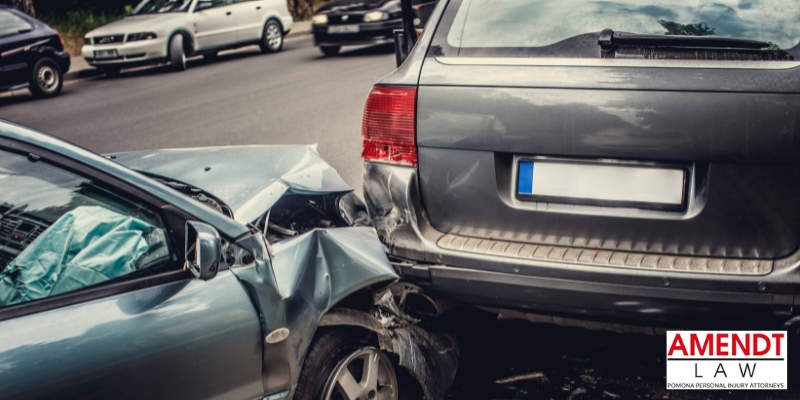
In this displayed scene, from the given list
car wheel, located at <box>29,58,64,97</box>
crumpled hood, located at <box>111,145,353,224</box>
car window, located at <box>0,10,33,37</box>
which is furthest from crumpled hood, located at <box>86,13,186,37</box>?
crumpled hood, located at <box>111,145,353,224</box>

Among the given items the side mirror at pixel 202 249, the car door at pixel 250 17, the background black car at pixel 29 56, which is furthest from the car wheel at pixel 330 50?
the side mirror at pixel 202 249

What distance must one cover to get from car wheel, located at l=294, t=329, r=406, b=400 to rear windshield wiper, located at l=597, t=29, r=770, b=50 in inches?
56.9

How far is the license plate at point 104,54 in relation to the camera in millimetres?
15094

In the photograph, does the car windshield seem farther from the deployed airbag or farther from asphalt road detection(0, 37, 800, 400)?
the deployed airbag

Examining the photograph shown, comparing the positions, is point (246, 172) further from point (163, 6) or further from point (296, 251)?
point (163, 6)

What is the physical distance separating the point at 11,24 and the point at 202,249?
12.6 m

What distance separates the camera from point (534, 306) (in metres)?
3.23

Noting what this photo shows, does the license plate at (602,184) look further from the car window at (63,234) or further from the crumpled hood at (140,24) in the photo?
the crumpled hood at (140,24)

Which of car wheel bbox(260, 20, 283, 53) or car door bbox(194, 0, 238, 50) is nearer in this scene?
car door bbox(194, 0, 238, 50)

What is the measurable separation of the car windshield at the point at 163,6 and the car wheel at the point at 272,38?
82.9 inches

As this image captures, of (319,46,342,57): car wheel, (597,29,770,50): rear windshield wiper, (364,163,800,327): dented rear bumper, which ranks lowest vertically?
(319,46,342,57): car wheel

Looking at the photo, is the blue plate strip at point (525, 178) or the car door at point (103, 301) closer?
the car door at point (103, 301)

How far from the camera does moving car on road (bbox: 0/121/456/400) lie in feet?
7.23

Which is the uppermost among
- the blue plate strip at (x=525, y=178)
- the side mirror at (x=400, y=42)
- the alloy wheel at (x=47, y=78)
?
the side mirror at (x=400, y=42)
